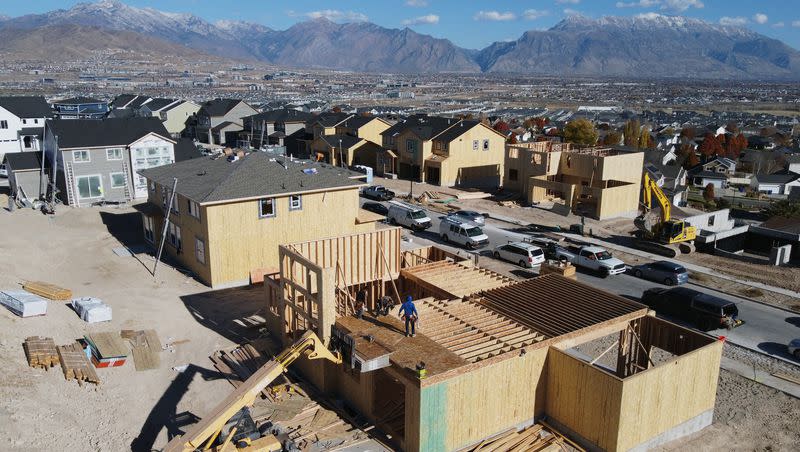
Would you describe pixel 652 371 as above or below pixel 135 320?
above

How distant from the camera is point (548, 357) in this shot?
19.1m

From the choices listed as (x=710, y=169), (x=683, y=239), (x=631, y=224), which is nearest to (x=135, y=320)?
(x=683, y=239)

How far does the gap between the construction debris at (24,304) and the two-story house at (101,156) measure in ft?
75.8

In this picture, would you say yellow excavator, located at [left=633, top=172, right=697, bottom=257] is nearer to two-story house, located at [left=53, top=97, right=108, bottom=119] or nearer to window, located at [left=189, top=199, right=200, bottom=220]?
window, located at [left=189, top=199, right=200, bottom=220]

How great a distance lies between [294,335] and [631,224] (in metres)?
35.5

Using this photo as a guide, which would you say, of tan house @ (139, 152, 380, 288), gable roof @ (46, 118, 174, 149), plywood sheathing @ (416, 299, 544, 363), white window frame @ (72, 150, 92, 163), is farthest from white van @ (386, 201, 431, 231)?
white window frame @ (72, 150, 92, 163)

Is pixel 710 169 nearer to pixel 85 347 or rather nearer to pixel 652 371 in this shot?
pixel 652 371


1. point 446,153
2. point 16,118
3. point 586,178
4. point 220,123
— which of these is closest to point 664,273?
point 586,178

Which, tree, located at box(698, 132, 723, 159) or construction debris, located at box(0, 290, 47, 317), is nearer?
construction debris, located at box(0, 290, 47, 317)

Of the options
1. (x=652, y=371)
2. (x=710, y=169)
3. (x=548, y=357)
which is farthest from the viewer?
(x=710, y=169)

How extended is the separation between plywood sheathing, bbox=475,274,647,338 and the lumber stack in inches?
716

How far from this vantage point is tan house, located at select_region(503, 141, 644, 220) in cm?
5206

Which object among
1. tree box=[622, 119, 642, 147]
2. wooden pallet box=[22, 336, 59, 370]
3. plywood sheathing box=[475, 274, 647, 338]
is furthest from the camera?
tree box=[622, 119, 642, 147]

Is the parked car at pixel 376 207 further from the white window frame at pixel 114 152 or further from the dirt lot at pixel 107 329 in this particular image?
the white window frame at pixel 114 152
